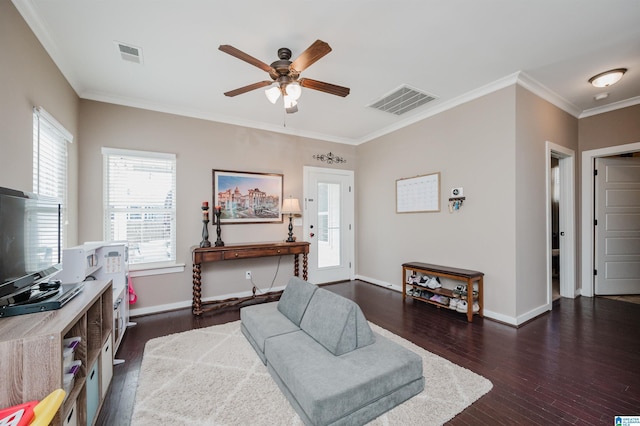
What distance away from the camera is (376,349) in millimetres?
1936

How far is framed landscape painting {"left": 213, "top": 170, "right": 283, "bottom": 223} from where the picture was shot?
4.05m

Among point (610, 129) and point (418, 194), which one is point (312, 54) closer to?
point (418, 194)

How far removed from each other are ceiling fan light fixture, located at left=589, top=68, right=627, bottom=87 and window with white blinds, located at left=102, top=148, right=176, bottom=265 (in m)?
5.12

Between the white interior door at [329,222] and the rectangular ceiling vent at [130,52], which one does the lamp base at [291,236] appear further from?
the rectangular ceiling vent at [130,52]

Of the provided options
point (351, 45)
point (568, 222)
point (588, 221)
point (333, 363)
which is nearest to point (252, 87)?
point (351, 45)

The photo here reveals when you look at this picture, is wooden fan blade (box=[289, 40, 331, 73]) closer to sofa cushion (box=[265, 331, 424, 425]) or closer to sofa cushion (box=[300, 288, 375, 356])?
sofa cushion (box=[300, 288, 375, 356])

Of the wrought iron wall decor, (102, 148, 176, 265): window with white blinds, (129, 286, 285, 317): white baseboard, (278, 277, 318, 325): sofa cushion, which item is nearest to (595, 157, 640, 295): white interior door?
the wrought iron wall decor

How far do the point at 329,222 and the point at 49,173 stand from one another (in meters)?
3.74

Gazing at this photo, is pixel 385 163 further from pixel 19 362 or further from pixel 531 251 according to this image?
pixel 19 362

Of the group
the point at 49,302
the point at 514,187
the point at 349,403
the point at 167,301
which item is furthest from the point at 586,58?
the point at 167,301

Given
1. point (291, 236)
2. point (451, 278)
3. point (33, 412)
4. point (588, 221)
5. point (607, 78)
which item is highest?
point (607, 78)

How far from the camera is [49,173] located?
2.55 m

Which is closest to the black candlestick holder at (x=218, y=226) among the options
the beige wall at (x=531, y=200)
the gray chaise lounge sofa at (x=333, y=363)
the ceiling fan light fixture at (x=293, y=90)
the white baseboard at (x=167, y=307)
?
the white baseboard at (x=167, y=307)

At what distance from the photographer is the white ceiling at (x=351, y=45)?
2053 millimetres
